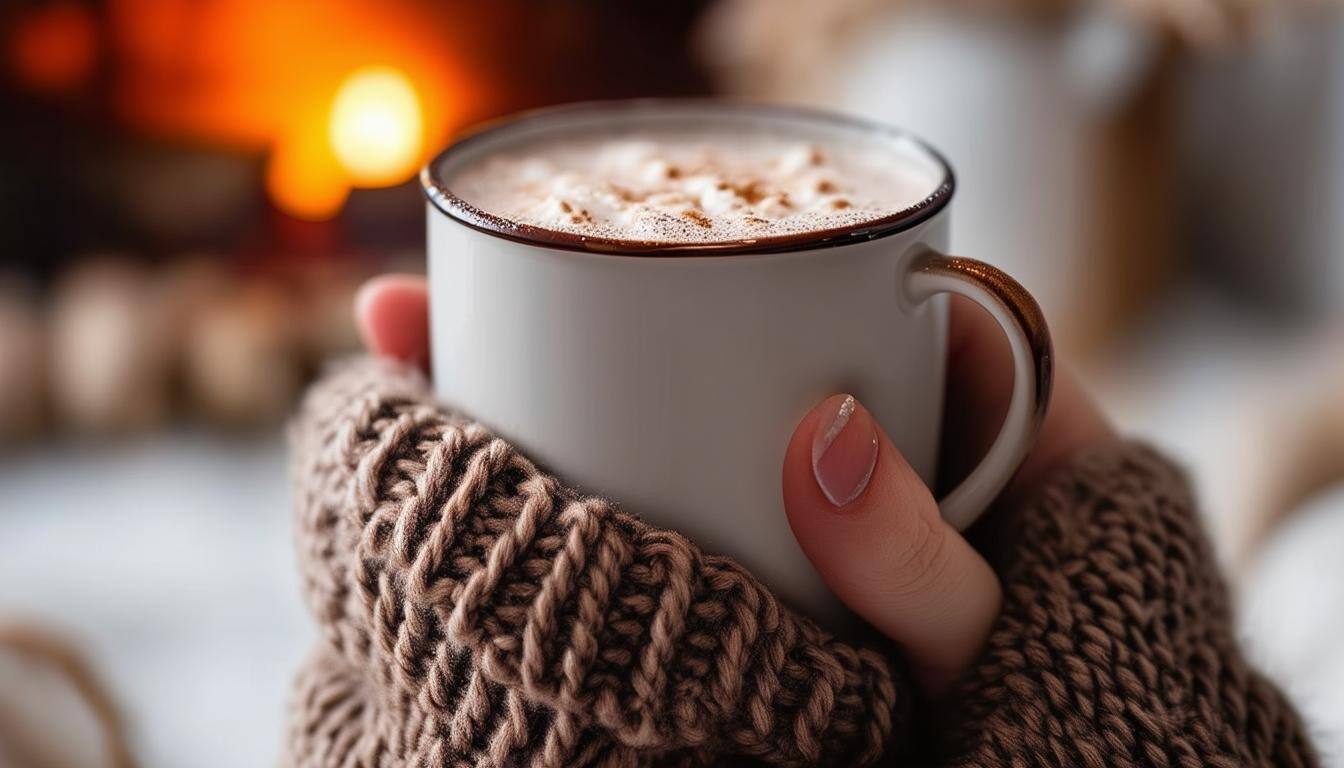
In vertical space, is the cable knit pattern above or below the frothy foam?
below

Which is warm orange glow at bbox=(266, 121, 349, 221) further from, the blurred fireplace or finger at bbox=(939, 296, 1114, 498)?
finger at bbox=(939, 296, 1114, 498)

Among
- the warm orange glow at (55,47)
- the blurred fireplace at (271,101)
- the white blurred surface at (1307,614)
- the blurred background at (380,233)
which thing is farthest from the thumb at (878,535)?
the warm orange glow at (55,47)

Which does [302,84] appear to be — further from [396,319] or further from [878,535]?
[878,535]

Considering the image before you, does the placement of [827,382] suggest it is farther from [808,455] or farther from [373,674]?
[373,674]

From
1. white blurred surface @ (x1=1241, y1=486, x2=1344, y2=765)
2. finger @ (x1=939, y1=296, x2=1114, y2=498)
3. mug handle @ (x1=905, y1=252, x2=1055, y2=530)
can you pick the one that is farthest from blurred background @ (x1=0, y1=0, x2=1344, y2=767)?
mug handle @ (x1=905, y1=252, x2=1055, y2=530)

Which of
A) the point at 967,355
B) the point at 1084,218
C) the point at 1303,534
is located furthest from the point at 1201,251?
the point at 967,355

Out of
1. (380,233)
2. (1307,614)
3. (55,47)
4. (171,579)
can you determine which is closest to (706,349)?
(1307,614)
